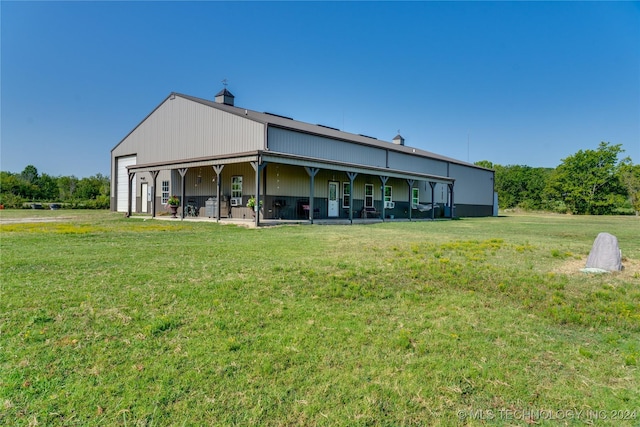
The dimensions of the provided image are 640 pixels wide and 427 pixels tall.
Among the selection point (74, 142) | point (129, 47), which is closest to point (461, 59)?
point (129, 47)

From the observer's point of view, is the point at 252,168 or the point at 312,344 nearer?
the point at 312,344

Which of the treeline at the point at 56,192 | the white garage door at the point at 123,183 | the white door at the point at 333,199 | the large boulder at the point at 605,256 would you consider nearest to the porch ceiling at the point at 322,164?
the white door at the point at 333,199

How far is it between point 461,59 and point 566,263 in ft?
63.8

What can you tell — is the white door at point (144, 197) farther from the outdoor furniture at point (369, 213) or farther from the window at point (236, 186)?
the outdoor furniture at point (369, 213)

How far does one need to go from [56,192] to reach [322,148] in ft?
156

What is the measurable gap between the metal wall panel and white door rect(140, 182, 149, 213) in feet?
36.0

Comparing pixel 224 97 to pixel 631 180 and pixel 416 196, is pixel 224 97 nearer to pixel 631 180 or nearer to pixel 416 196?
pixel 416 196

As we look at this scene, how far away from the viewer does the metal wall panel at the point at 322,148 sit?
696 inches

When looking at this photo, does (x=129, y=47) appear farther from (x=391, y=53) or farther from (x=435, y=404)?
(x=435, y=404)

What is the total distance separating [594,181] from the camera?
43.7m

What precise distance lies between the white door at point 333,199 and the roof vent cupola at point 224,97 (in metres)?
9.18

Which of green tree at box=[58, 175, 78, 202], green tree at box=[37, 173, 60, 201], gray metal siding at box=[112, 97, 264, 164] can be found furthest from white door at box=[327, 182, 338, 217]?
green tree at box=[58, 175, 78, 202]

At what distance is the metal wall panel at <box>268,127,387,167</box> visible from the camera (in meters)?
17.7

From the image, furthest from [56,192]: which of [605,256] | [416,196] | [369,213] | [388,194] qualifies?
[605,256]
